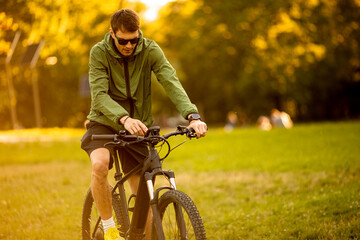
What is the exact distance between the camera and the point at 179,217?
341cm

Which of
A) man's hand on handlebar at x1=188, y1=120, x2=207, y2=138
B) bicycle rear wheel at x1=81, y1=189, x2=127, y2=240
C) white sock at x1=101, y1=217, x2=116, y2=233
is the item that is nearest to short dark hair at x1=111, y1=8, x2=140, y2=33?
man's hand on handlebar at x1=188, y1=120, x2=207, y2=138

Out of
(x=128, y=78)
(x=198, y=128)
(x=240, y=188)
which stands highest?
(x=128, y=78)

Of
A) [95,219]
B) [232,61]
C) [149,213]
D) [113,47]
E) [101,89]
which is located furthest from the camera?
[232,61]

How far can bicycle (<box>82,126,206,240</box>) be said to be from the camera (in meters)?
3.36

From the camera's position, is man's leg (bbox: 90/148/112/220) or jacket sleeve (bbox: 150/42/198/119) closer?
jacket sleeve (bbox: 150/42/198/119)

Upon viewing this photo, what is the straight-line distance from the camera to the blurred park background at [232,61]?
1313 inches

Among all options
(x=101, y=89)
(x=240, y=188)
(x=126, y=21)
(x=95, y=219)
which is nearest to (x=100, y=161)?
(x=101, y=89)

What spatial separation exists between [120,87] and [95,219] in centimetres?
134

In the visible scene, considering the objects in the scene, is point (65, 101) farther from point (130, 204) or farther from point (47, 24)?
point (130, 204)

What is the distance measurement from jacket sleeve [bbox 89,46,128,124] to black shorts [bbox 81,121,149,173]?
0.51 ft

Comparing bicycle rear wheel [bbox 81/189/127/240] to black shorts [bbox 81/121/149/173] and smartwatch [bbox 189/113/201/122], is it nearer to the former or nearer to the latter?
black shorts [bbox 81/121/149/173]

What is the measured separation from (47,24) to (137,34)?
16.7m

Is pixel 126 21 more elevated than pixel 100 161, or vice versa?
pixel 126 21

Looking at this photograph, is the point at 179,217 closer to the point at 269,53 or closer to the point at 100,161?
the point at 100,161
